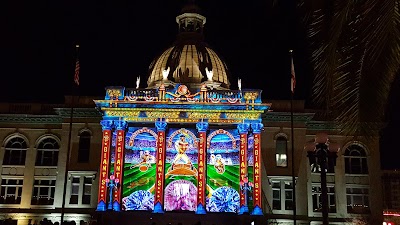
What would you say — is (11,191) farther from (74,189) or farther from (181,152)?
(181,152)

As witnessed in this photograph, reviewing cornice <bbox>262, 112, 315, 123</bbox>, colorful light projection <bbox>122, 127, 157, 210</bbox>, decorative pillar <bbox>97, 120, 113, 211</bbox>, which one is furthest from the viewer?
cornice <bbox>262, 112, 315, 123</bbox>

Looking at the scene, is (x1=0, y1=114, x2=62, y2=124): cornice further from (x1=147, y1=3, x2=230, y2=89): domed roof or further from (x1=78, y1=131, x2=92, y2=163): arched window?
(x1=147, y1=3, x2=230, y2=89): domed roof

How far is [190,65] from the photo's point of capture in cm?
4806

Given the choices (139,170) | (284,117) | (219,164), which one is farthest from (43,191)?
(284,117)

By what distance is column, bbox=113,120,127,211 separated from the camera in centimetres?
3975

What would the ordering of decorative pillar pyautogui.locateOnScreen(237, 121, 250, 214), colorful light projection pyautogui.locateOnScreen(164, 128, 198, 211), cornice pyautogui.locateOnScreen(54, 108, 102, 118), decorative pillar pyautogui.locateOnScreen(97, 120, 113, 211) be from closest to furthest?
1. decorative pillar pyautogui.locateOnScreen(97, 120, 113, 211)
2. decorative pillar pyautogui.locateOnScreen(237, 121, 250, 214)
3. colorful light projection pyautogui.locateOnScreen(164, 128, 198, 211)
4. cornice pyautogui.locateOnScreen(54, 108, 102, 118)

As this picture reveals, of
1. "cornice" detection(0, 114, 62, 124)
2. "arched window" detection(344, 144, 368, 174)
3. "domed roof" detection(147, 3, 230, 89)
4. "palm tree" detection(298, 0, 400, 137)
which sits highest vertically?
"domed roof" detection(147, 3, 230, 89)

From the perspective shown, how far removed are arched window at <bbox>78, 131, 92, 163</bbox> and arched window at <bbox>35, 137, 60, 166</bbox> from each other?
2.30 m

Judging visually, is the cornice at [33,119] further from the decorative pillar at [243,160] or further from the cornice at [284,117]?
the cornice at [284,117]

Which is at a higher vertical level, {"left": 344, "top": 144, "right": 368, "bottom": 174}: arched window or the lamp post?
{"left": 344, "top": 144, "right": 368, "bottom": 174}: arched window

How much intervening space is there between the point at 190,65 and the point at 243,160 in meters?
11.4

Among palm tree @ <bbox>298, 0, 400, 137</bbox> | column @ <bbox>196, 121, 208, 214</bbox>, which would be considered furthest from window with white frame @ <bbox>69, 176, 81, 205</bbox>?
palm tree @ <bbox>298, 0, 400, 137</bbox>

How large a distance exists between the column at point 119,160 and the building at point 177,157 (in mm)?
76

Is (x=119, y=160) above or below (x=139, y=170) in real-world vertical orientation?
above
